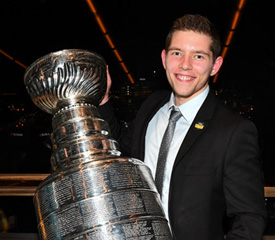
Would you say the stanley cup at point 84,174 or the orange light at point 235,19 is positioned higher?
the orange light at point 235,19

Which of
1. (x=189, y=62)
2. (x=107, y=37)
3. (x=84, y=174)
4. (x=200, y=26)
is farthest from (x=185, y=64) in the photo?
(x=107, y=37)

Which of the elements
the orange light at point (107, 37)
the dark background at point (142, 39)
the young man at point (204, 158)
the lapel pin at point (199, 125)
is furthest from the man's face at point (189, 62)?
the orange light at point (107, 37)

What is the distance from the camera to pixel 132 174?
2.36 ft

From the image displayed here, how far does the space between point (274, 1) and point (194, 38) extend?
153 centimetres

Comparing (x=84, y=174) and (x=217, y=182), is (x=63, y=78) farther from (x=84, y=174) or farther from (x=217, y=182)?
(x=217, y=182)

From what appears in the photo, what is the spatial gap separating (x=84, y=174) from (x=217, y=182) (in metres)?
0.41

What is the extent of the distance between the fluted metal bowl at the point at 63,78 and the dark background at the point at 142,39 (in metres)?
1.44

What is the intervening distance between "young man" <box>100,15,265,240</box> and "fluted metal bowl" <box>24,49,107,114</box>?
29 centimetres

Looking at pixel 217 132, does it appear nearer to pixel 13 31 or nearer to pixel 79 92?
pixel 79 92

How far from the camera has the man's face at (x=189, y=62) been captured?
0.97 m

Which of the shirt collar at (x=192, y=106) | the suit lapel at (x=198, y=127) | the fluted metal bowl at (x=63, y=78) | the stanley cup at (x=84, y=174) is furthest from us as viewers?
the shirt collar at (x=192, y=106)

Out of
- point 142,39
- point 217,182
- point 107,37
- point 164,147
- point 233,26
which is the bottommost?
point 217,182

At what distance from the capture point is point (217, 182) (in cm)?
91

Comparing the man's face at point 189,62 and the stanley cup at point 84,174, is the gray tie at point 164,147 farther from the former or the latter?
the stanley cup at point 84,174
